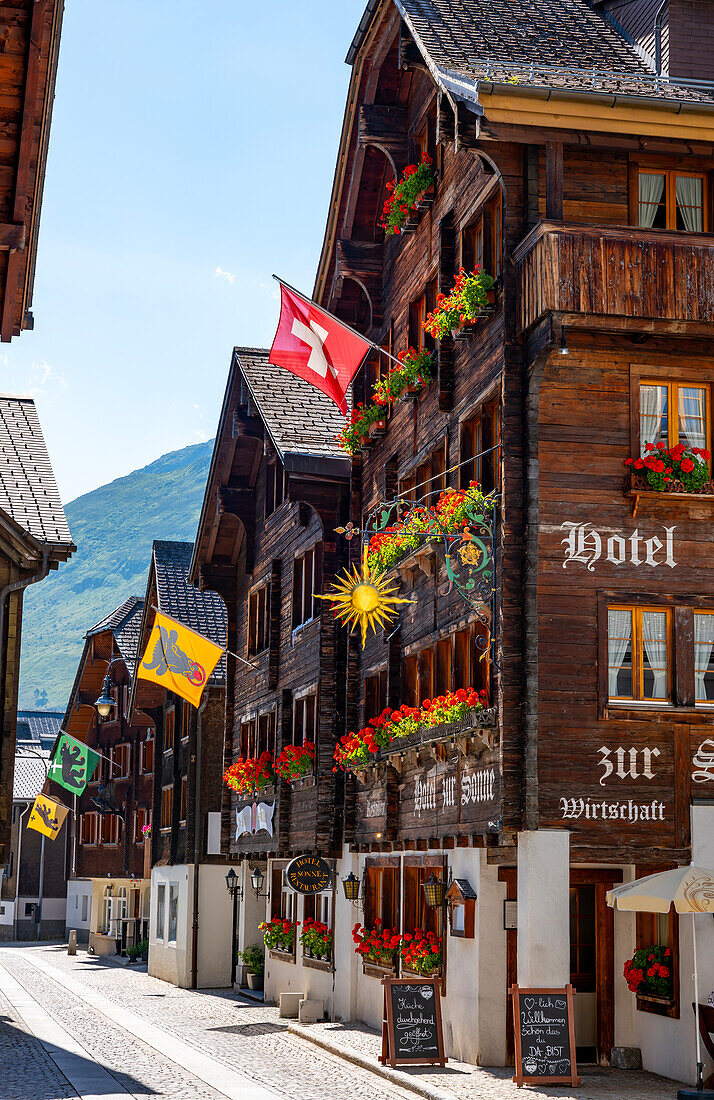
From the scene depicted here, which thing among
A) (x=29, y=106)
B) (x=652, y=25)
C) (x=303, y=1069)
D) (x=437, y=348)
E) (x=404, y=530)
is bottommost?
(x=303, y=1069)

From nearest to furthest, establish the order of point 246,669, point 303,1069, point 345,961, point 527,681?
point 527,681
point 303,1069
point 345,961
point 246,669

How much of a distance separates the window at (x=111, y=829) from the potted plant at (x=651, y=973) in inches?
Answer: 1547

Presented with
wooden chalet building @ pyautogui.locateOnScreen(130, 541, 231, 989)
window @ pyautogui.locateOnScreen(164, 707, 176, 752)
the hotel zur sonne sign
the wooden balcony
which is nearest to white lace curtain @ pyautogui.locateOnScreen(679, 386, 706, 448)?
the wooden balcony

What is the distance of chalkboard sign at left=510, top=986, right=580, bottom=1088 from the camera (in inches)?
658

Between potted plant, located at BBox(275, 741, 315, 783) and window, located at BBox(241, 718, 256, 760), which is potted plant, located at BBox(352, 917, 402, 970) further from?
window, located at BBox(241, 718, 256, 760)

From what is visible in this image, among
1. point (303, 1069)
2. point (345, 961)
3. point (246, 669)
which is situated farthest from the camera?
point (246, 669)

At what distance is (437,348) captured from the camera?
22.4m

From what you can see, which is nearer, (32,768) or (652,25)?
(652,25)

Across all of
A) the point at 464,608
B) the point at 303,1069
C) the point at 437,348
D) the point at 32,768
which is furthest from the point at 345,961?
the point at 32,768

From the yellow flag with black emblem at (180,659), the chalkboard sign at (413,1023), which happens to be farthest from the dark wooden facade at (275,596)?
the chalkboard sign at (413,1023)

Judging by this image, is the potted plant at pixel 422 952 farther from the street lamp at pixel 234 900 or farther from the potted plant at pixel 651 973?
the street lamp at pixel 234 900

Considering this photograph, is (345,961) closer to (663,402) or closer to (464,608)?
(464,608)

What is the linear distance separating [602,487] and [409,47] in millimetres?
8200

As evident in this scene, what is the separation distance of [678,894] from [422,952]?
6366 mm
